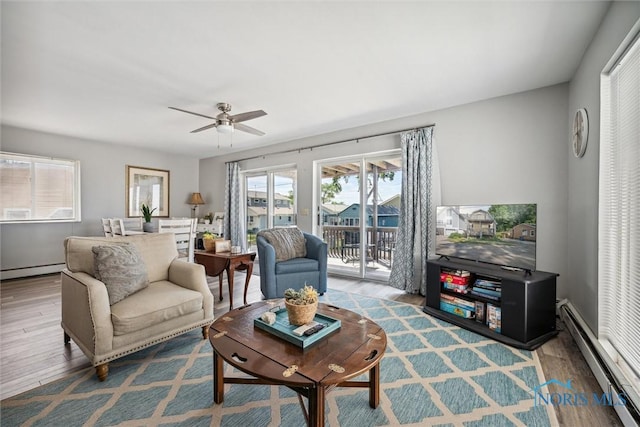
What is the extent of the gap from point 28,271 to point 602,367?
707cm

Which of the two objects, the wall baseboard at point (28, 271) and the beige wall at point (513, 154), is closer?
the beige wall at point (513, 154)

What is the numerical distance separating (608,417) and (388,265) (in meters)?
3.00

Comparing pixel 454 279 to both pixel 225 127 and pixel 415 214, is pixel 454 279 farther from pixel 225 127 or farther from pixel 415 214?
pixel 225 127

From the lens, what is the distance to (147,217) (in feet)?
17.3

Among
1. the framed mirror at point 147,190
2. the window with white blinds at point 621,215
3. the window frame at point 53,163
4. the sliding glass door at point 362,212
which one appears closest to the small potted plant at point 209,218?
the framed mirror at point 147,190

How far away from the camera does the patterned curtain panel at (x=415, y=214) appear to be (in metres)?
3.56

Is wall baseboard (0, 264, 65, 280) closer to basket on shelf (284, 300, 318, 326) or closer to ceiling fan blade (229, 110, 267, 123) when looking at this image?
ceiling fan blade (229, 110, 267, 123)

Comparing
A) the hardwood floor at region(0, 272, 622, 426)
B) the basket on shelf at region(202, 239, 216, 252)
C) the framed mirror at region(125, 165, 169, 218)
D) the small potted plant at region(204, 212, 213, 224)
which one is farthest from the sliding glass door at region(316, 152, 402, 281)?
the framed mirror at region(125, 165, 169, 218)

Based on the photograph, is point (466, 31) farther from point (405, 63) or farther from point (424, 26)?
point (405, 63)

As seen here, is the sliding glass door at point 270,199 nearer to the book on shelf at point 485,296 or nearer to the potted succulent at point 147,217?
the potted succulent at point 147,217

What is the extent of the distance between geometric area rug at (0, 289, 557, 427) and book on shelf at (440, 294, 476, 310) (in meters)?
0.49

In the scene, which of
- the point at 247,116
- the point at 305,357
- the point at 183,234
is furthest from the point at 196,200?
the point at 305,357

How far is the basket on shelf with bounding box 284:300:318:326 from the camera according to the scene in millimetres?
1540

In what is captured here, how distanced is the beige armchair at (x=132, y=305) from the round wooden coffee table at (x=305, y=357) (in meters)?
0.64
